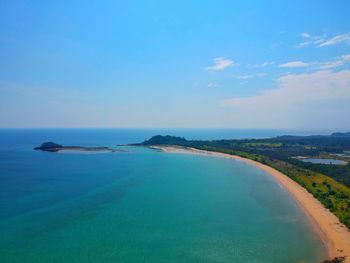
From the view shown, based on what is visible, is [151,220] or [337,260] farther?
[151,220]

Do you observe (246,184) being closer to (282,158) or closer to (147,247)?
(147,247)

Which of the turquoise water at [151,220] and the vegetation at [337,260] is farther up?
the turquoise water at [151,220]

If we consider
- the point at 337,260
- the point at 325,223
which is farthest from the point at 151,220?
the point at 325,223

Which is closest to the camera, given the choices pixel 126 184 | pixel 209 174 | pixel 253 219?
pixel 253 219

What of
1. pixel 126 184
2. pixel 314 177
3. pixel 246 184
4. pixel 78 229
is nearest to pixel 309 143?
pixel 314 177

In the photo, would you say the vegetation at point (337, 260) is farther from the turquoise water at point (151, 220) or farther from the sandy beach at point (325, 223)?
the turquoise water at point (151, 220)

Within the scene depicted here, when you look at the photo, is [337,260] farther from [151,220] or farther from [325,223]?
[151,220]

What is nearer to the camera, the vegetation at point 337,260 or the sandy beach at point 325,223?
the vegetation at point 337,260

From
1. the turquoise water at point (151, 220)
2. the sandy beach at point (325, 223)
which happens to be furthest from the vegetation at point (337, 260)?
the turquoise water at point (151, 220)
